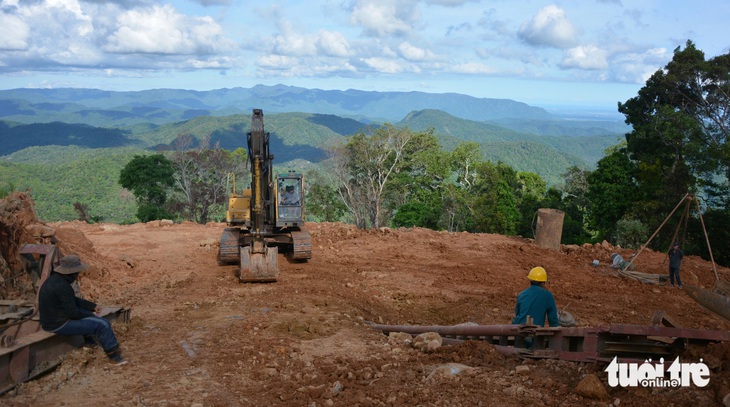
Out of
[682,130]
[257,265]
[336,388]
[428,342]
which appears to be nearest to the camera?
[336,388]

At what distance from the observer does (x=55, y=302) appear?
6.65 m

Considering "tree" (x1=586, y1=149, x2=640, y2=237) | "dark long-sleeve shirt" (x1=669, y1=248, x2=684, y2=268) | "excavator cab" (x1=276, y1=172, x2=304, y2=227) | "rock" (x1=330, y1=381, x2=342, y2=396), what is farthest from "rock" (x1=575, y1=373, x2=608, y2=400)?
"tree" (x1=586, y1=149, x2=640, y2=237)

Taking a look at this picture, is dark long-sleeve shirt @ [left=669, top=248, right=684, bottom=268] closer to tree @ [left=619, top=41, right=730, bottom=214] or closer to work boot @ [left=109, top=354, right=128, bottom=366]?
tree @ [left=619, top=41, right=730, bottom=214]

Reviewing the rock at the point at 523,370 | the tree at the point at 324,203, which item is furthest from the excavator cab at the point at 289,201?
the tree at the point at 324,203

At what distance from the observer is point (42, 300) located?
666 centimetres

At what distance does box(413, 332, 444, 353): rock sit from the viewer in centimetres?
721

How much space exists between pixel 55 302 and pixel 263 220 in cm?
645

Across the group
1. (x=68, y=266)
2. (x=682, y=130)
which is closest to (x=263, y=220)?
(x=68, y=266)

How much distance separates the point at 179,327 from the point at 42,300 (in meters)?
2.72

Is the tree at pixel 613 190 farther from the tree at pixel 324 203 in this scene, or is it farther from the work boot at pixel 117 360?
the work boot at pixel 117 360

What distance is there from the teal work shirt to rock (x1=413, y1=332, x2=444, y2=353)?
1.19 metres

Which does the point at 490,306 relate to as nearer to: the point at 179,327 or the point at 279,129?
the point at 179,327

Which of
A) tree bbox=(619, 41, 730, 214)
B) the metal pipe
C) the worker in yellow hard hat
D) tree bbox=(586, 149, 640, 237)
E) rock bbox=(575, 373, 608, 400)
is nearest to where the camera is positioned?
rock bbox=(575, 373, 608, 400)

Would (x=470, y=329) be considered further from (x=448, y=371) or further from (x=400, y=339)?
(x=448, y=371)
